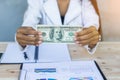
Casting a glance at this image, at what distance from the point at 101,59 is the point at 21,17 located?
92 centimetres

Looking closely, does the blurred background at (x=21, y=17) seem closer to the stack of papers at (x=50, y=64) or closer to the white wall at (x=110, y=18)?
the white wall at (x=110, y=18)

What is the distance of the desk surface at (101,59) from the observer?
3.15ft

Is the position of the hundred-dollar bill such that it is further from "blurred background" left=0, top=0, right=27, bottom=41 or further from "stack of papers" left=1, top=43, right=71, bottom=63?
"blurred background" left=0, top=0, right=27, bottom=41

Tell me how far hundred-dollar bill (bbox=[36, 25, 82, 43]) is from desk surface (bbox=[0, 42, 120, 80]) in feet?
0.31

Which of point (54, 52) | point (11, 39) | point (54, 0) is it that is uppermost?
point (54, 0)

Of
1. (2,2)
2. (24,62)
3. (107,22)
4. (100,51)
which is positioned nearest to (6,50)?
(24,62)

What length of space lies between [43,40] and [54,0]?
473mm

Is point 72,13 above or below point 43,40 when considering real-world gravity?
above

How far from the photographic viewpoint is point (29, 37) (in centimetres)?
108

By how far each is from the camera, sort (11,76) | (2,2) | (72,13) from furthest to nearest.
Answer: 1. (2,2)
2. (72,13)
3. (11,76)

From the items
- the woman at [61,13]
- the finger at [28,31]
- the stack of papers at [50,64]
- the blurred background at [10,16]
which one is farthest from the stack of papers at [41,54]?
the blurred background at [10,16]

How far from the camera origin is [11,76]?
94cm

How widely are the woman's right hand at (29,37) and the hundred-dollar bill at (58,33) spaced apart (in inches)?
1.3

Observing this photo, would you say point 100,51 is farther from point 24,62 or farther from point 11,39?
point 11,39
